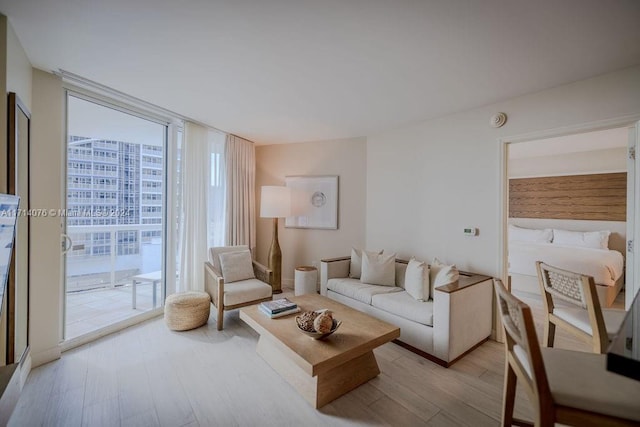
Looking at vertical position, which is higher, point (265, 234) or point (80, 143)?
point (80, 143)

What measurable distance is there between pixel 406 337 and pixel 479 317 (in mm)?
735

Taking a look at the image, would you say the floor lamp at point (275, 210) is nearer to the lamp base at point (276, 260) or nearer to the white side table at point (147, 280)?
the lamp base at point (276, 260)

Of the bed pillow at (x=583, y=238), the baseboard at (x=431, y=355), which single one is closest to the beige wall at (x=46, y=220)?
the baseboard at (x=431, y=355)

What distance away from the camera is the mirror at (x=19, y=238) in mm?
1718

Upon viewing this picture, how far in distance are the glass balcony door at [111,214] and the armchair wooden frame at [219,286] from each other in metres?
0.65

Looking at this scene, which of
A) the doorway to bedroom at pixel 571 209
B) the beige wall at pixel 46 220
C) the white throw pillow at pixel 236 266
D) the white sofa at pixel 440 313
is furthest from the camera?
the doorway to bedroom at pixel 571 209

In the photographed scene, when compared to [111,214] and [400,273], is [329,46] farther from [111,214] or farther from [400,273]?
[111,214]

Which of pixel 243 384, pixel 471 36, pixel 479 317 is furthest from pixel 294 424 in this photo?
pixel 471 36

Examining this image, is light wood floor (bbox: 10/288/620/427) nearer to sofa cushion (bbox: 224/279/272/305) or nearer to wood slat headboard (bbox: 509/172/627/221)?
sofa cushion (bbox: 224/279/272/305)

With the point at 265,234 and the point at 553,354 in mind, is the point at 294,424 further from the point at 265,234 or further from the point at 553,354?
the point at 265,234

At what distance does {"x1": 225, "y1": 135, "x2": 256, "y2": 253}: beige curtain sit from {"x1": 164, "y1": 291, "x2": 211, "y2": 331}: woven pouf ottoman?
125 centimetres

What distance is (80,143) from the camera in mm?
2637

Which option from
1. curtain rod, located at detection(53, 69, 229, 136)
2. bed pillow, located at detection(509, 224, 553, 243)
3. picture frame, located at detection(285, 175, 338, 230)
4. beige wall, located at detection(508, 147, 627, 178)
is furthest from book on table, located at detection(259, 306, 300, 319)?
beige wall, located at detection(508, 147, 627, 178)

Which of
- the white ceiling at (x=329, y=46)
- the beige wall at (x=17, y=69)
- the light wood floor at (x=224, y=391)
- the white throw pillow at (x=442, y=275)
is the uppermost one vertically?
the white ceiling at (x=329, y=46)
